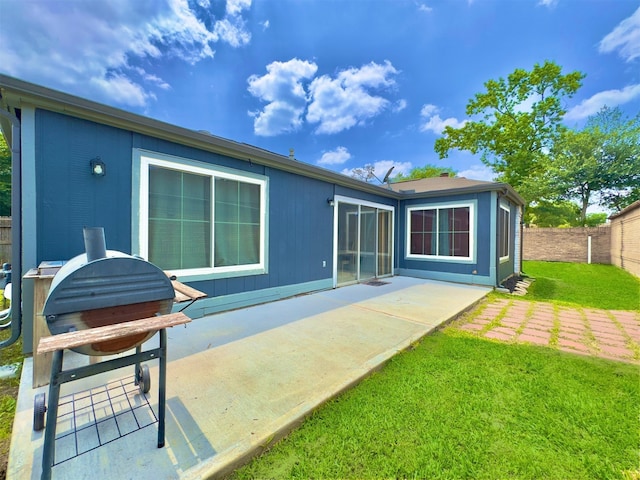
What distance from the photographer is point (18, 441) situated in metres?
1.69

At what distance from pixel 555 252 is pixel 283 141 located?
17119 millimetres

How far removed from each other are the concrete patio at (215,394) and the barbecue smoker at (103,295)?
0.65 metres

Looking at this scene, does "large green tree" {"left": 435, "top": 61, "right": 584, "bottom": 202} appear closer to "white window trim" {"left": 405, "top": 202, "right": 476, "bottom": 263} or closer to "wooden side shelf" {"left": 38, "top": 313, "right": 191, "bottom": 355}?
"white window trim" {"left": 405, "top": 202, "right": 476, "bottom": 263}

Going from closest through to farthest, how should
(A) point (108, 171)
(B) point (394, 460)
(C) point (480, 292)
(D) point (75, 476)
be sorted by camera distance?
1. (D) point (75, 476)
2. (B) point (394, 460)
3. (A) point (108, 171)
4. (C) point (480, 292)

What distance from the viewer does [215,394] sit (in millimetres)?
2244

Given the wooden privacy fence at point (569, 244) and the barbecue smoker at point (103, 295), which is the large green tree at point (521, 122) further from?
the barbecue smoker at point (103, 295)

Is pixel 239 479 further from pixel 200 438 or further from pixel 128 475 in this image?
pixel 128 475

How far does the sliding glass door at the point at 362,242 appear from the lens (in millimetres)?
6895

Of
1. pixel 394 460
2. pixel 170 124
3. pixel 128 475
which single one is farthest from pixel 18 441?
pixel 170 124

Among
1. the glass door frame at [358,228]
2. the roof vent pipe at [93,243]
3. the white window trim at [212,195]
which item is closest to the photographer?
the roof vent pipe at [93,243]

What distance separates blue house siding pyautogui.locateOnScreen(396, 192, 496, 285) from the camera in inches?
281

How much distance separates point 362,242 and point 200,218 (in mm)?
4452

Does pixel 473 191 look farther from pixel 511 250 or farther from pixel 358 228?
pixel 511 250

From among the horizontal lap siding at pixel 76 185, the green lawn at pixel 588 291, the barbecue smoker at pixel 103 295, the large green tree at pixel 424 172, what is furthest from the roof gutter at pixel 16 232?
the large green tree at pixel 424 172
